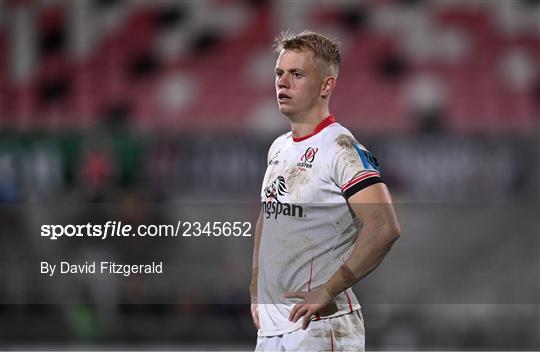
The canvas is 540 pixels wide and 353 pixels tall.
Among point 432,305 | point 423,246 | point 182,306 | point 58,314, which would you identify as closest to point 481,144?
point 423,246

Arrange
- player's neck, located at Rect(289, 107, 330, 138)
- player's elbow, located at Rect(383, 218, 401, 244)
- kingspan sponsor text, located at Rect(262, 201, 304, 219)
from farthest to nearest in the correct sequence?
player's neck, located at Rect(289, 107, 330, 138), kingspan sponsor text, located at Rect(262, 201, 304, 219), player's elbow, located at Rect(383, 218, 401, 244)

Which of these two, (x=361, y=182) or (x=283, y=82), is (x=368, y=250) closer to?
(x=361, y=182)

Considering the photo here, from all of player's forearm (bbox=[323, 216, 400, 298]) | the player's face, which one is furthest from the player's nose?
player's forearm (bbox=[323, 216, 400, 298])

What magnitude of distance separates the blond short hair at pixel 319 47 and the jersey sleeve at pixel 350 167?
1.01 ft

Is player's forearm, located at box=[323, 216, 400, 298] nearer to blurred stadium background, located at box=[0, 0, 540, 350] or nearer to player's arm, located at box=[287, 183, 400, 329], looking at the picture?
player's arm, located at box=[287, 183, 400, 329]

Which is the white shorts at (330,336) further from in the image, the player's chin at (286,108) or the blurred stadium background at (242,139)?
the blurred stadium background at (242,139)

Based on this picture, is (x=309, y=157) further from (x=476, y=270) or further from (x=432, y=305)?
(x=476, y=270)

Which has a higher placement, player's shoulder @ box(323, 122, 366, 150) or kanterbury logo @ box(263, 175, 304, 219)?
player's shoulder @ box(323, 122, 366, 150)

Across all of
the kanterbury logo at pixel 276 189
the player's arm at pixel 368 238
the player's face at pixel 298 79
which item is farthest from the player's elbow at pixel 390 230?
the player's face at pixel 298 79

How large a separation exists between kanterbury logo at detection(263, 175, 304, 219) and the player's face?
12.5 inches

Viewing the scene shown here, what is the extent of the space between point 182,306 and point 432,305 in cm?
256

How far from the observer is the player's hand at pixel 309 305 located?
331cm

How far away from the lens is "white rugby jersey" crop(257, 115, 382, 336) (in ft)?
11.2

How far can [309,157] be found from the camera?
354 cm
